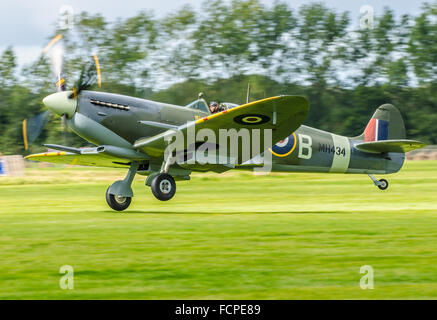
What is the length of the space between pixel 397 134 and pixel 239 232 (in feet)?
28.6

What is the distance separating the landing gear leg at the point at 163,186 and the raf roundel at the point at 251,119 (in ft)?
5.49

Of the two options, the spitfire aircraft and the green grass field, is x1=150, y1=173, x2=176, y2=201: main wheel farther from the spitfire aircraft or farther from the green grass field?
the green grass field

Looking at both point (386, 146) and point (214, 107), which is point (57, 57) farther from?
point (386, 146)

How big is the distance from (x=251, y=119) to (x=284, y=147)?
2.49 metres

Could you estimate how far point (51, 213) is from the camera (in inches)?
426

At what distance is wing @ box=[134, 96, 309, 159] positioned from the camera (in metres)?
9.81

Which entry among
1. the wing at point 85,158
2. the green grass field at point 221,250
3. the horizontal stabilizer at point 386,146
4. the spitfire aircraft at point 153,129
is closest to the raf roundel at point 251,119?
the spitfire aircraft at point 153,129

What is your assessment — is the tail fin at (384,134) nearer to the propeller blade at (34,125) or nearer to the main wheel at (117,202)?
the main wheel at (117,202)

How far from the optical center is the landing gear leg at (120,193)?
441 inches

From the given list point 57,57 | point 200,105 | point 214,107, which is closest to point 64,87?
point 57,57

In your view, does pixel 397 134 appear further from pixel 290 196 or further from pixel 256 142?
pixel 256 142

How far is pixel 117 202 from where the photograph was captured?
11.4 m
